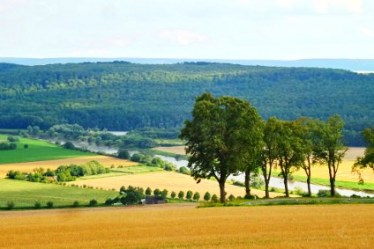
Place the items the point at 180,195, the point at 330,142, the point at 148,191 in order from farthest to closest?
1. the point at 148,191
2. the point at 180,195
3. the point at 330,142

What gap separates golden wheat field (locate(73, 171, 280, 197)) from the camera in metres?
109

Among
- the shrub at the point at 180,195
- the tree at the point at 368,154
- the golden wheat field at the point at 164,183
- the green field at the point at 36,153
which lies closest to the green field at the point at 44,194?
the shrub at the point at 180,195

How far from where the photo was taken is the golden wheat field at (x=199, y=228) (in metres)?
46.4

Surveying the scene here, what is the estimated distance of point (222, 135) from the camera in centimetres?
8306

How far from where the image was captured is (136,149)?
611ft

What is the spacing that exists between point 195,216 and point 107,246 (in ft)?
58.3

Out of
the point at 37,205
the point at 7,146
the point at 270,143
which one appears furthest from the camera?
the point at 7,146

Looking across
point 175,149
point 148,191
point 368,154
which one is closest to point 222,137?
point 368,154

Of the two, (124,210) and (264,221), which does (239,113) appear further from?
(264,221)

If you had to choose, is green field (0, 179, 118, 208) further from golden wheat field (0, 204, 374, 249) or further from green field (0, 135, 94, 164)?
green field (0, 135, 94, 164)

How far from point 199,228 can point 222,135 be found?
98.0 ft

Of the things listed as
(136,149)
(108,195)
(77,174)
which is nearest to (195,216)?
(108,195)

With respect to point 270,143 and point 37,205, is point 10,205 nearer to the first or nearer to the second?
point 37,205

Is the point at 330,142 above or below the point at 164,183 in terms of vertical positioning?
above
